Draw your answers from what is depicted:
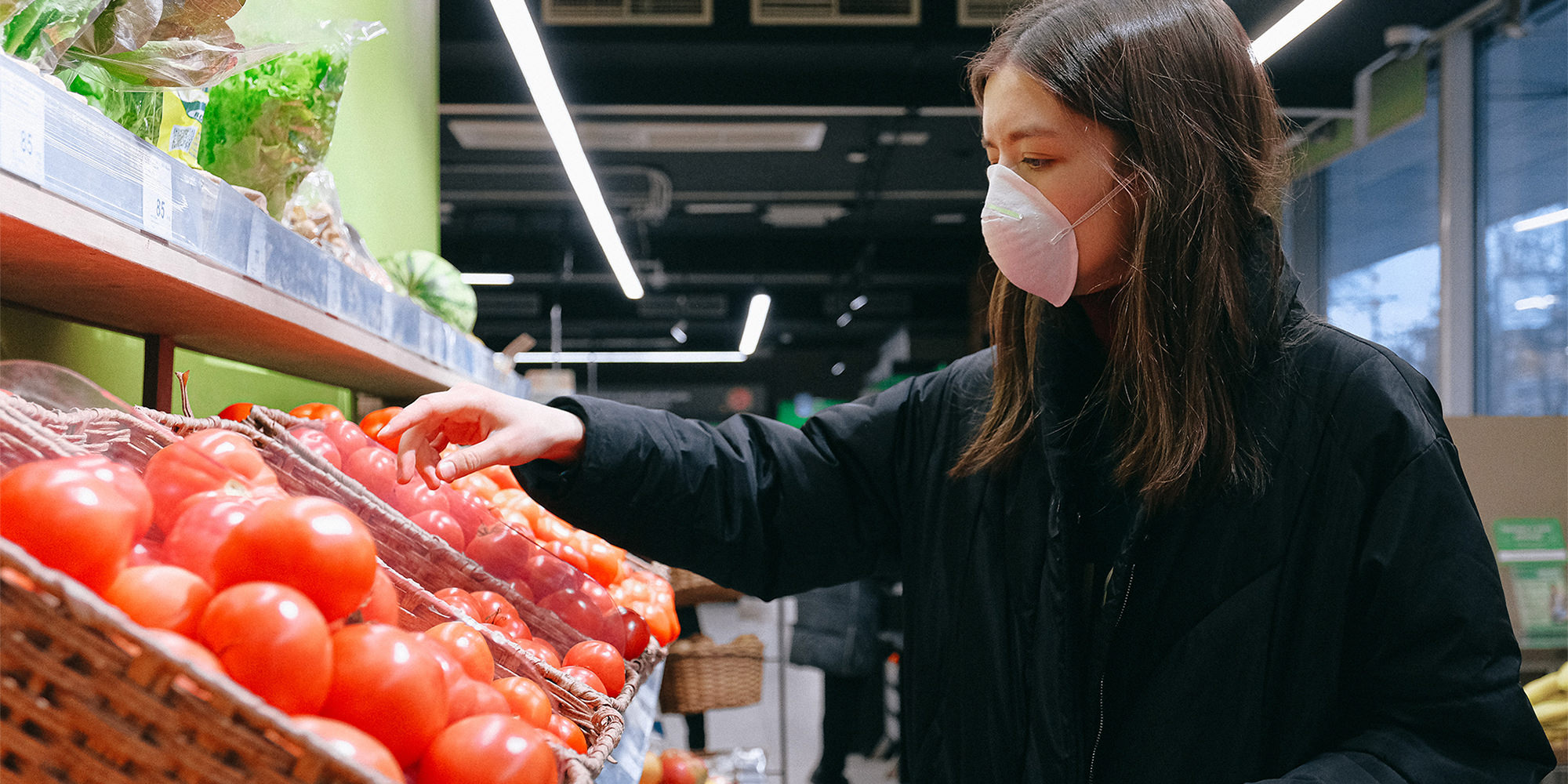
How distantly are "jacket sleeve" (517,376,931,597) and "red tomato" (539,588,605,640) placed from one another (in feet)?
0.34

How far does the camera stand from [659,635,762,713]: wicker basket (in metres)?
3.52

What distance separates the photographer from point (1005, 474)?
1.31 meters

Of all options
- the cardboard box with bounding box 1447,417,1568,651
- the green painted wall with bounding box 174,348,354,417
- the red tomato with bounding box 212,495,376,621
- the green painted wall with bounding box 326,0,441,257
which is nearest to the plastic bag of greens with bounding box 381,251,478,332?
the green painted wall with bounding box 326,0,441,257

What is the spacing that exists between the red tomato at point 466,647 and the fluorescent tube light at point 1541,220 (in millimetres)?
5730

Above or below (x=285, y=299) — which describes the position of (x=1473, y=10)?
above

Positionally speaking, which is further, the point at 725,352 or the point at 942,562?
the point at 725,352

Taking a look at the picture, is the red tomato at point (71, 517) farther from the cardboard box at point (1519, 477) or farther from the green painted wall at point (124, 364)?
the cardboard box at point (1519, 477)

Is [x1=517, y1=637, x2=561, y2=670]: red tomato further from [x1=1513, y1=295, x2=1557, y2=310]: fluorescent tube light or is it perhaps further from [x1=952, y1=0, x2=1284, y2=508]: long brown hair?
[x1=1513, y1=295, x2=1557, y2=310]: fluorescent tube light

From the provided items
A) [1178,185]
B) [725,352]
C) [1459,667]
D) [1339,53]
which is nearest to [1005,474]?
[1178,185]

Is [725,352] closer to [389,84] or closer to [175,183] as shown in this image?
[389,84]

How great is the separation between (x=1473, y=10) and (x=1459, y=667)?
5742 mm

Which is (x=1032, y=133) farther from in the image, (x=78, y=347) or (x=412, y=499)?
(x=78, y=347)

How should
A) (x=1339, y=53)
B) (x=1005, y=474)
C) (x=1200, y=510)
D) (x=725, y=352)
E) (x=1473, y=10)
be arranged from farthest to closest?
(x=725, y=352) → (x=1339, y=53) → (x=1473, y=10) → (x=1005, y=474) → (x=1200, y=510)

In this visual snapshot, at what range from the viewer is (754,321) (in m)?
14.0
